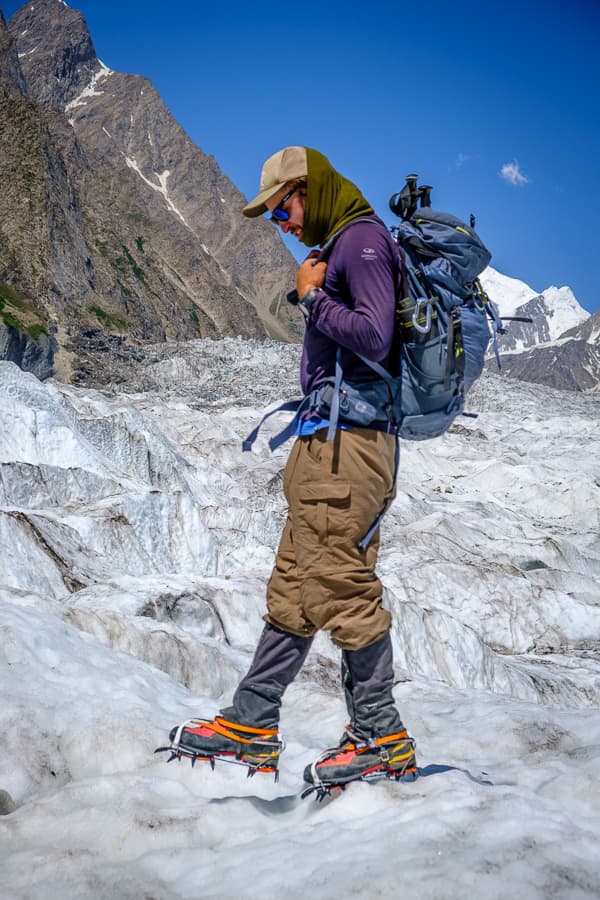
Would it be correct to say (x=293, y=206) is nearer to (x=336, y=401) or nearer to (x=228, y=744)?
(x=336, y=401)

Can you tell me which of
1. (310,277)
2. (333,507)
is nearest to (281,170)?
(310,277)

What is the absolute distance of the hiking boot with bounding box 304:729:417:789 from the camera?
320 cm

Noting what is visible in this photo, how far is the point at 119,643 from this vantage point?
244 inches

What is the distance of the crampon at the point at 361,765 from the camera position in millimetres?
3191

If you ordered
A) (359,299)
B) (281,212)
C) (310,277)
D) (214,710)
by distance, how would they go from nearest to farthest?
(359,299) → (310,277) → (281,212) → (214,710)

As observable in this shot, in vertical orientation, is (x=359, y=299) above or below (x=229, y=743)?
above

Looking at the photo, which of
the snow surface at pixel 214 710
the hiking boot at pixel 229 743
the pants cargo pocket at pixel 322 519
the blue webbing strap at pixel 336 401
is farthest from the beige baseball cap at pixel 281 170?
the snow surface at pixel 214 710

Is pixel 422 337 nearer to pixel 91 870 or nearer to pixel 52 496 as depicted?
pixel 91 870

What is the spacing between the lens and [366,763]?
10.6 ft

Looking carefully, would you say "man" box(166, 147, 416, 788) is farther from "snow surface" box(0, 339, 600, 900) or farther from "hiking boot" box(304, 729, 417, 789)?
"snow surface" box(0, 339, 600, 900)

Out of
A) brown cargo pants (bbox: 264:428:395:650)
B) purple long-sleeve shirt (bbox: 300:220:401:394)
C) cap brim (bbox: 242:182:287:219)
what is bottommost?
brown cargo pants (bbox: 264:428:395:650)

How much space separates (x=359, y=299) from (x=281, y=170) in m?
0.71

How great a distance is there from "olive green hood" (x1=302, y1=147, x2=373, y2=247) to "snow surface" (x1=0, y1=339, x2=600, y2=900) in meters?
2.47

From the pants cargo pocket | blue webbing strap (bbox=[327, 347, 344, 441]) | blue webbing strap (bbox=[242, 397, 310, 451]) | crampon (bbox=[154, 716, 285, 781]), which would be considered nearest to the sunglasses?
blue webbing strap (bbox=[327, 347, 344, 441])
